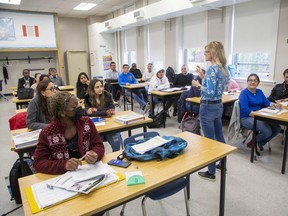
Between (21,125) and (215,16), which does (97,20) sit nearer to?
(215,16)

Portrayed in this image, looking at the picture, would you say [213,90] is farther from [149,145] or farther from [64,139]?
[64,139]

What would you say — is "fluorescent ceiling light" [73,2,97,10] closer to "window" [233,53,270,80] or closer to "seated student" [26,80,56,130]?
"window" [233,53,270,80]

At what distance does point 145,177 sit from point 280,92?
3599 millimetres

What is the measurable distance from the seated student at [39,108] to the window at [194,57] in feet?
14.7

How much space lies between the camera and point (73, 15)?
9984mm

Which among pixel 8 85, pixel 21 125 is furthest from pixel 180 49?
pixel 8 85

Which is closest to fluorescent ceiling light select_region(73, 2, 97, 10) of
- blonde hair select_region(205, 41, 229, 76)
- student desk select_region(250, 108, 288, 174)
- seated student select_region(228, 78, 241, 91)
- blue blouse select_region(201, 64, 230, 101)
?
seated student select_region(228, 78, 241, 91)

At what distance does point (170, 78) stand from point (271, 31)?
2.85 meters

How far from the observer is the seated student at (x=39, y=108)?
2.34m

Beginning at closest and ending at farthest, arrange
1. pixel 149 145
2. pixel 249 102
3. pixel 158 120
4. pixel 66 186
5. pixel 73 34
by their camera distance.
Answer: pixel 66 186
pixel 149 145
pixel 249 102
pixel 158 120
pixel 73 34

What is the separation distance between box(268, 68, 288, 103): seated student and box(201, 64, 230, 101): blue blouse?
1.98 metres

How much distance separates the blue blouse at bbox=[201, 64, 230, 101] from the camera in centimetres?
232

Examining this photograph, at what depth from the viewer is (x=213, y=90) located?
7.73 feet

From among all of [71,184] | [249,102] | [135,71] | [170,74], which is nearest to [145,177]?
[71,184]
